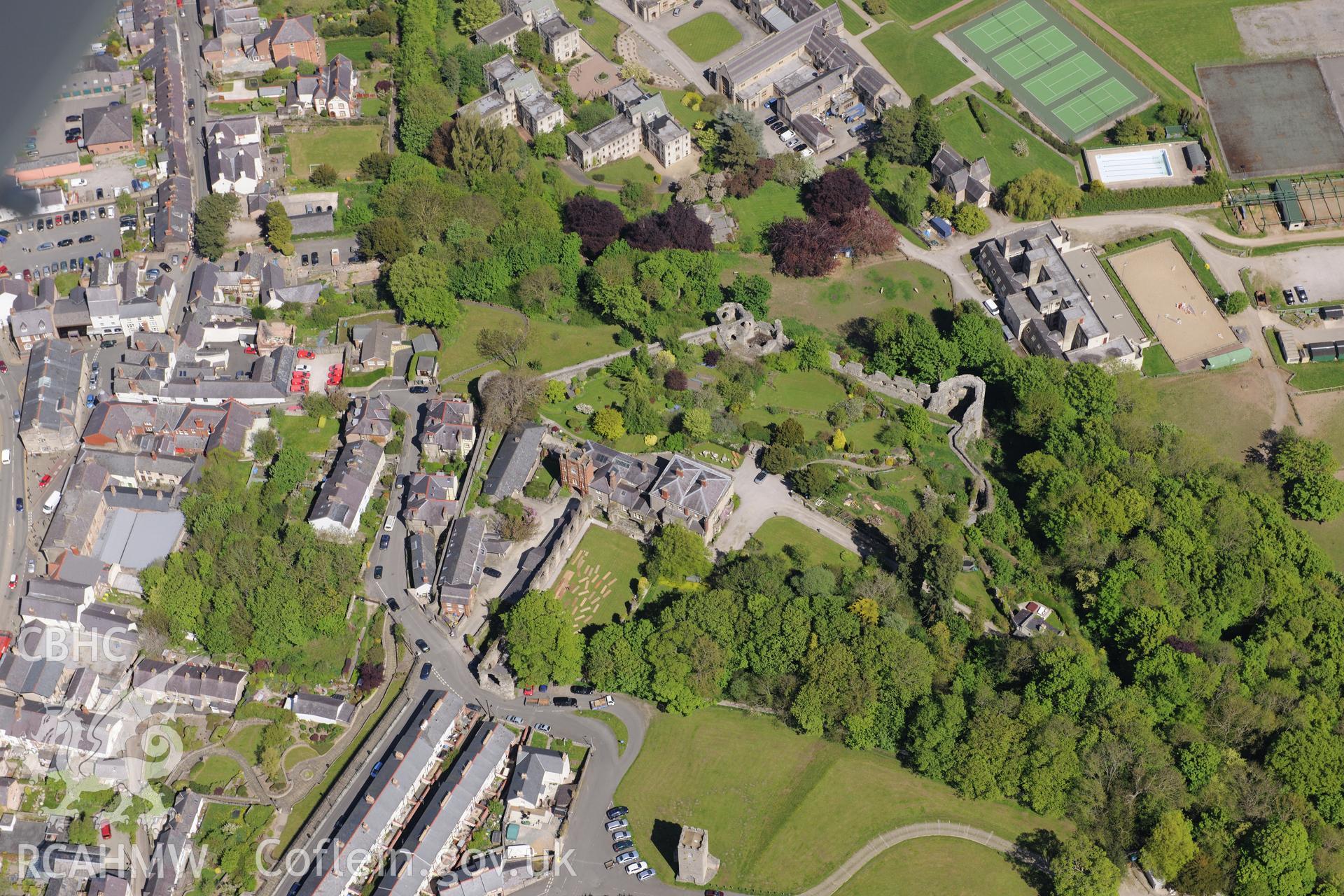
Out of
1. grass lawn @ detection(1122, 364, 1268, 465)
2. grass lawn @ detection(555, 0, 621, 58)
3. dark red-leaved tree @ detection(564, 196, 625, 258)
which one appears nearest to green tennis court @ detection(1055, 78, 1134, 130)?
grass lawn @ detection(1122, 364, 1268, 465)

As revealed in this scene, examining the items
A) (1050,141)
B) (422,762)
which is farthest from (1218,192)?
(422,762)

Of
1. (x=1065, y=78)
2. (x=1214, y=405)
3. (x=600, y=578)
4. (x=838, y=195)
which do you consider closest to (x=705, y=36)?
(x=838, y=195)

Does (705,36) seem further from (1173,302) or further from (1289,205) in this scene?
(1289,205)

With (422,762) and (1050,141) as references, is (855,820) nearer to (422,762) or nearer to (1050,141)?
(422,762)


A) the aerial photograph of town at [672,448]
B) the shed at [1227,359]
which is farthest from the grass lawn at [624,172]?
the shed at [1227,359]

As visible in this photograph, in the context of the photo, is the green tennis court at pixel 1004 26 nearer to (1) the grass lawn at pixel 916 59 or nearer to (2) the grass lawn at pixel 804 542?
(1) the grass lawn at pixel 916 59

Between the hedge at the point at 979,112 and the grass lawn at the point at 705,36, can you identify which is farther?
the grass lawn at the point at 705,36

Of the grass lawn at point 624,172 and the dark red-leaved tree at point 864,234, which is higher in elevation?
the grass lawn at point 624,172
